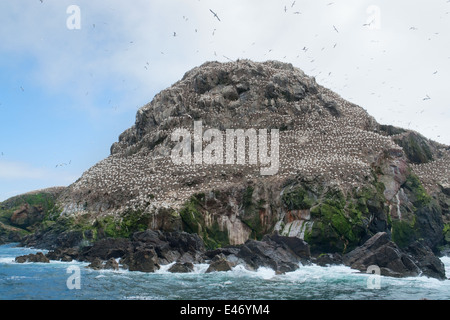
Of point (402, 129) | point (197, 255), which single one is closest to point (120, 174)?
point (197, 255)

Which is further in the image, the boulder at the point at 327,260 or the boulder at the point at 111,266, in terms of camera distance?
the boulder at the point at 327,260

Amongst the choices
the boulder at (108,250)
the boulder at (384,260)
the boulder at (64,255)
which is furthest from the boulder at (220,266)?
the boulder at (64,255)

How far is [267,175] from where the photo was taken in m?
47.1

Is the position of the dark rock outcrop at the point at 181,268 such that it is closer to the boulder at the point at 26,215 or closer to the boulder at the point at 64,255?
the boulder at the point at 64,255

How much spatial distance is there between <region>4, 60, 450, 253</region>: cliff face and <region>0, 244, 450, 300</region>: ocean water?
10550mm

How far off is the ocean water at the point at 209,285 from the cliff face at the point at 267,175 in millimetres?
10550

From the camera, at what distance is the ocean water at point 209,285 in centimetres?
2147

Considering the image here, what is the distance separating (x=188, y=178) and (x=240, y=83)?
24.2 metres

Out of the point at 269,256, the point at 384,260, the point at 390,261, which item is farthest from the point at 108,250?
the point at 390,261

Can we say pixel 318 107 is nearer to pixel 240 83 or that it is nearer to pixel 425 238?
pixel 240 83

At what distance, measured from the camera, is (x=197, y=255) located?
A: 115 ft

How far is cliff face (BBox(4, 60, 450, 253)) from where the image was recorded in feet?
136
